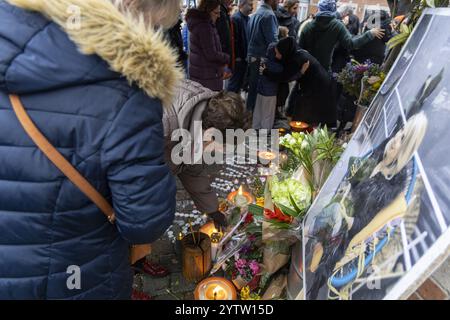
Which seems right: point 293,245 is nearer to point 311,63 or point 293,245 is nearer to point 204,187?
point 204,187

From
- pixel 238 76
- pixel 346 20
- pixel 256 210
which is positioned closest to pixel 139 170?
pixel 256 210

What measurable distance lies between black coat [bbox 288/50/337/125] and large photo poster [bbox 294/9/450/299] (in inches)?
106

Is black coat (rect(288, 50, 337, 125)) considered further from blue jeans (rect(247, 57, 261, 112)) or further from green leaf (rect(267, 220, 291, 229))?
green leaf (rect(267, 220, 291, 229))

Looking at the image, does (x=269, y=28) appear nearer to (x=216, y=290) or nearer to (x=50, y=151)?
(x=216, y=290)

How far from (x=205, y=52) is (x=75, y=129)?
3424mm

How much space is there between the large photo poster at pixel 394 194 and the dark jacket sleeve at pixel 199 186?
99cm

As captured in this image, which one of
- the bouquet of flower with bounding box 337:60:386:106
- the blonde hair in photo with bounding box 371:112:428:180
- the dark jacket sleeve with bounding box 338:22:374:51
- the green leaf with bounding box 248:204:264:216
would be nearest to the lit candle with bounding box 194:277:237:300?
the green leaf with bounding box 248:204:264:216

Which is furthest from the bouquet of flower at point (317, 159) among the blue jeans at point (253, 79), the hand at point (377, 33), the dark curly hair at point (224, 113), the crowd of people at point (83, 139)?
the blue jeans at point (253, 79)

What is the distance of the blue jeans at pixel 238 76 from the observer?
18.5ft

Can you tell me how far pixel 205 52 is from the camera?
13.9ft

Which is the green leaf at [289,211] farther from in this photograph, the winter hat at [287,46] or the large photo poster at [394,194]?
the winter hat at [287,46]

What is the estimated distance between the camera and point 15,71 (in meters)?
0.99

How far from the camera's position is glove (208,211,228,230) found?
99.3 inches
